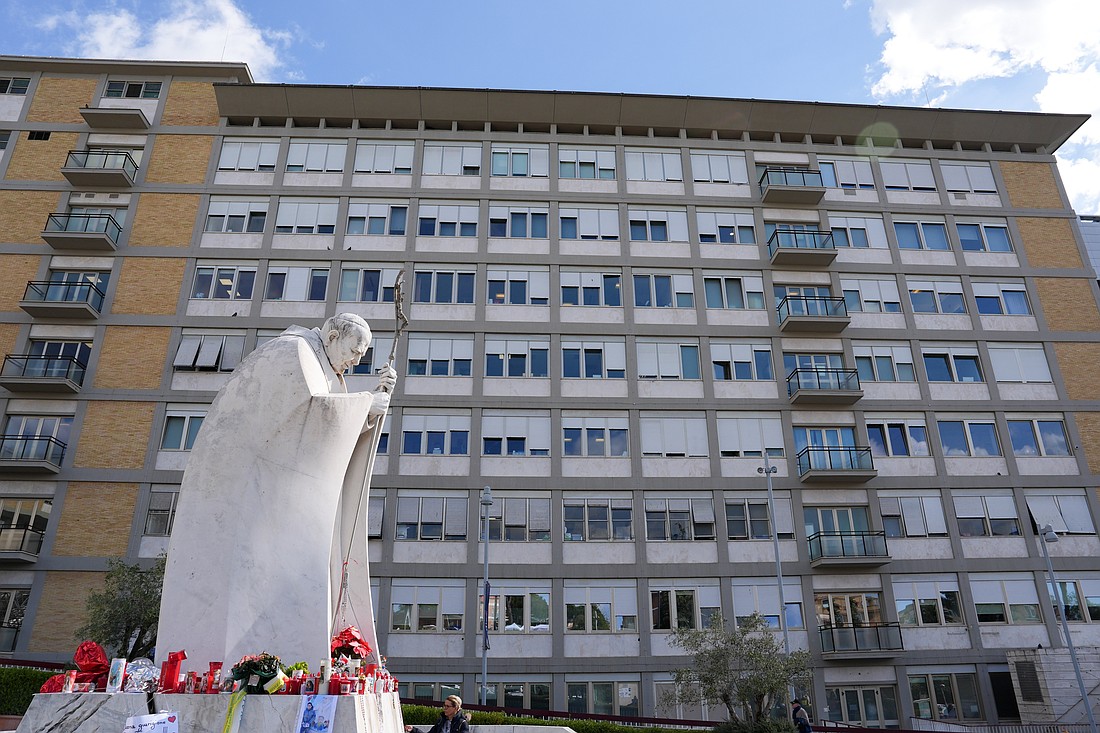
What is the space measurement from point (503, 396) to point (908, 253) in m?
21.6

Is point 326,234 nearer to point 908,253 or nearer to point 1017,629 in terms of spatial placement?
point 908,253

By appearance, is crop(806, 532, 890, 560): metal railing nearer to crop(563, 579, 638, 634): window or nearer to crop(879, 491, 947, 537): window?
crop(879, 491, 947, 537): window

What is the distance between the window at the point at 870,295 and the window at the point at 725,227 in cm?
517

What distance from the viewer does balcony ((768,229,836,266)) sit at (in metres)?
35.9

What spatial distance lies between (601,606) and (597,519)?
11.5 feet

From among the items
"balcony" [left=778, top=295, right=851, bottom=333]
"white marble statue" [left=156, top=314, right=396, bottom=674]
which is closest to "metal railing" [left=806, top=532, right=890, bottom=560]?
"balcony" [left=778, top=295, right=851, bottom=333]

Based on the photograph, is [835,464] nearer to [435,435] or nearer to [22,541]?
[435,435]

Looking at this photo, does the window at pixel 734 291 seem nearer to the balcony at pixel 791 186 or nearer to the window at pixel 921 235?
the balcony at pixel 791 186

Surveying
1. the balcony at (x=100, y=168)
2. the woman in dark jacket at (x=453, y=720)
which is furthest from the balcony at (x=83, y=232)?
the woman in dark jacket at (x=453, y=720)

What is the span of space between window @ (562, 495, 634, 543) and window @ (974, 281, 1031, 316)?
20.5 m

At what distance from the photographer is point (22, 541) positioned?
96.6 ft

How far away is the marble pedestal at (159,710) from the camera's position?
21.5 feet

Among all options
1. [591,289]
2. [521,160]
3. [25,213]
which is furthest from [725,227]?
[25,213]

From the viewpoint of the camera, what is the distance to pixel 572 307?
3500 centimetres
